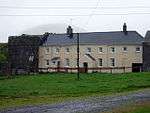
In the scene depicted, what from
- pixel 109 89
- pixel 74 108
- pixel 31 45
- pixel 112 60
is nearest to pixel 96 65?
pixel 112 60

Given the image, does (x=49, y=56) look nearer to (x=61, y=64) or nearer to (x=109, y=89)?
(x=61, y=64)

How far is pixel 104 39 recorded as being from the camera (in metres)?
102

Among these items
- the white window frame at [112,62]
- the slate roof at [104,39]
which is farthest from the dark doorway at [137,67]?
the slate roof at [104,39]

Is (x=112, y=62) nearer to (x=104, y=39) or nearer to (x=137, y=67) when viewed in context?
(x=104, y=39)

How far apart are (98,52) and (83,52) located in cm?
343

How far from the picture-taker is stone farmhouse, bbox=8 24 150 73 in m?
96.5

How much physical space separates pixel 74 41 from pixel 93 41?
4609 millimetres

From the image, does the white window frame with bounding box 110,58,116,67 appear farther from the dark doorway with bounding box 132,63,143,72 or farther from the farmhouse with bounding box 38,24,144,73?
the dark doorway with bounding box 132,63,143,72

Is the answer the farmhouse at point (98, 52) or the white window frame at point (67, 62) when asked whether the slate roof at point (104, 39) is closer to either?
the farmhouse at point (98, 52)

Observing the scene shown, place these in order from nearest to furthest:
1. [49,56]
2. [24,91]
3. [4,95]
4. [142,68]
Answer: [4,95]
[24,91]
[142,68]
[49,56]

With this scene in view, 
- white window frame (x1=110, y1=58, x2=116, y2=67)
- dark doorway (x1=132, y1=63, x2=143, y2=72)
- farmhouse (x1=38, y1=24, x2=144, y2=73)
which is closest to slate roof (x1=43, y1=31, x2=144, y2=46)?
farmhouse (x1=38, y1=24, x2=144, y2=73)

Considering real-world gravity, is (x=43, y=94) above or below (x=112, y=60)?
below

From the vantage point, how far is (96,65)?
9938 cm

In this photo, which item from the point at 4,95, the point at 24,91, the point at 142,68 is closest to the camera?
the point at 4,95
